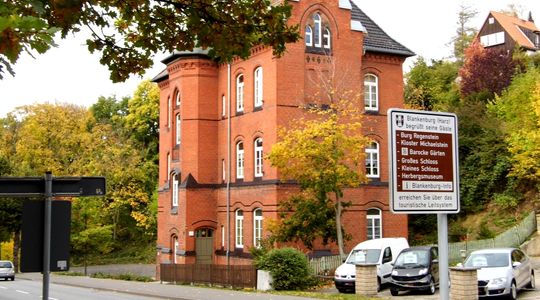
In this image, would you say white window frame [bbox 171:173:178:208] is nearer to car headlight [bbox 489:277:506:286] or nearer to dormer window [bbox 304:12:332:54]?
dormer window [bbox 304:12:332:54]

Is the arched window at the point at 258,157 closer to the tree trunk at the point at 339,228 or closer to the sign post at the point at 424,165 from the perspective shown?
the tree trunk at the point at 339,228

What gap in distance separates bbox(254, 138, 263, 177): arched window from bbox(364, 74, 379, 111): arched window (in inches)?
235

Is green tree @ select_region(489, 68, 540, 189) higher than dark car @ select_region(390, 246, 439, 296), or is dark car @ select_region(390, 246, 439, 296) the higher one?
green tree @ select_region(489, 68, 540, 189)

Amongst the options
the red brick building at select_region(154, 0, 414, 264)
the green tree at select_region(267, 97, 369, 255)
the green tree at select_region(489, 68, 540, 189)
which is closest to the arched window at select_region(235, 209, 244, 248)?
the red brick building at select_region(154, 0, 414, 264)

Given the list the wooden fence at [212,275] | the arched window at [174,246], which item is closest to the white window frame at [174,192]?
the arched window at [174,246]

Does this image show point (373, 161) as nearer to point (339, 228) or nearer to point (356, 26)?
point (339, 228)

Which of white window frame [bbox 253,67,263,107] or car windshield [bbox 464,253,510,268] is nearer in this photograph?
car windshield [bbox 464,253,510,268]

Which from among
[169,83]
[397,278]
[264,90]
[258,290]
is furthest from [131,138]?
[397,278]

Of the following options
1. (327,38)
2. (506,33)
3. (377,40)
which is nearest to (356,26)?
(327,38)

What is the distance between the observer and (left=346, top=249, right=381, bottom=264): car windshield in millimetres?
25562

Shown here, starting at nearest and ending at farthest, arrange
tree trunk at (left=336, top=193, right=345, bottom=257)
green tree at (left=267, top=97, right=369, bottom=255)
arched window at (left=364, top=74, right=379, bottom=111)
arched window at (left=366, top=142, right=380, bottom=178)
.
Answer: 1. green tree at (left=267, top=97, right=369, bottom=255)
2. tree trunk at (left=336, top=193, right=345, bottom=257)
3. arched window at (left=366, top=142, right=380, bottom=178)
4. arched window at (left=364, top=74, right=379, bottom=111)

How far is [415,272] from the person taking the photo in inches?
886

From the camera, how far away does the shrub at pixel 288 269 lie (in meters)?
26.1

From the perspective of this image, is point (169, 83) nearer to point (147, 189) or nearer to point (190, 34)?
point (147, 189)
